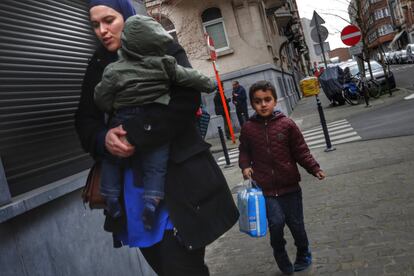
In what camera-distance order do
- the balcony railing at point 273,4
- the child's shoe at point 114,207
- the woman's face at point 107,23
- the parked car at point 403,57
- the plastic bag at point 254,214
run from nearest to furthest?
1. the child's shoe at point 114,207
2. the woman's face at point 107,23
3. the plastic bag at point 254,214
4. the balcony railing at point 273,4
5. the parked car at point 403,57

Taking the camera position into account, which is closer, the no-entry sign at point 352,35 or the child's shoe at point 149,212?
the child's shoe at point 149,212

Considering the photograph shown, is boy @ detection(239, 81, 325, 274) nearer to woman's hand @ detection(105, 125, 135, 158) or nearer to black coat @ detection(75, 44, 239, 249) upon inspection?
black coat @ detection(75, 44, 239, 249)

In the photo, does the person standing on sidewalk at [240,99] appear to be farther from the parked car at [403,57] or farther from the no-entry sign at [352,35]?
the parked car at [403,57]

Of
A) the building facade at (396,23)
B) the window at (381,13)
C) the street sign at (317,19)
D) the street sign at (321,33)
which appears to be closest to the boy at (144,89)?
the street sign at (321,33)

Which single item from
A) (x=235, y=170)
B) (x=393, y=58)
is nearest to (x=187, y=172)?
(x=235, y=170)

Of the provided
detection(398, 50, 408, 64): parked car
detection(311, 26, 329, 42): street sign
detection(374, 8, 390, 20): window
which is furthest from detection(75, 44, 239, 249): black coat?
detection(374, 8, 390, 20): window

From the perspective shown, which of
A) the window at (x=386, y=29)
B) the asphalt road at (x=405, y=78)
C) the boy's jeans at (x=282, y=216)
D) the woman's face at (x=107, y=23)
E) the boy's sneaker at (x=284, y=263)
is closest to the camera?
the woman's face at (x=107, y=23)

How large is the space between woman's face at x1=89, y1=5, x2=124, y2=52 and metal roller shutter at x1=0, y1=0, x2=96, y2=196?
1065 millimetres

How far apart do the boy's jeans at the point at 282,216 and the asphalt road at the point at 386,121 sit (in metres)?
6.49

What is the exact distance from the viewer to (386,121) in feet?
39.3

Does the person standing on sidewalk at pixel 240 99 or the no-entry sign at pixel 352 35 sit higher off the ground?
the no-entry sign at pixel 352 35

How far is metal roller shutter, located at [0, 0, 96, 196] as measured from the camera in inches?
117

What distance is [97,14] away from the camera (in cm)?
219

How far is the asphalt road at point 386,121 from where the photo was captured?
1011 centimetres
